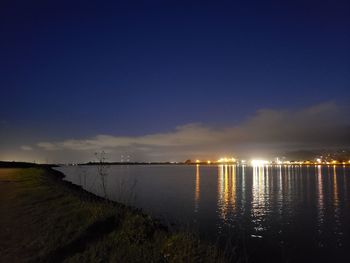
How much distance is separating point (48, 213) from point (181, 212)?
19.6m

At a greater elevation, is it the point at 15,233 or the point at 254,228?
the point at 15,233

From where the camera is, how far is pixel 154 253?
10.6m

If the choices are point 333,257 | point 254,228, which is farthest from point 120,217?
point 254,228

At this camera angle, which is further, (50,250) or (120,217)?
(120,217)

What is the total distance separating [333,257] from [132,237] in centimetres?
1384

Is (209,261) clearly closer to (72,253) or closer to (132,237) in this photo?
(132,237)

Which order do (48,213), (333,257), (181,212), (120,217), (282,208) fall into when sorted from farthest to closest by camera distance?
(282,208)
(181,212)
(333,257)
(48,213)
(120,217)

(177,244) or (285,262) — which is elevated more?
(177,244)

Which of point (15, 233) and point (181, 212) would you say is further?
point (181, 212)

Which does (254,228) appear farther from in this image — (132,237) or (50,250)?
(50,250)

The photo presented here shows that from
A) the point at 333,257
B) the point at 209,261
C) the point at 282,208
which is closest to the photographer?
the point at 209,261

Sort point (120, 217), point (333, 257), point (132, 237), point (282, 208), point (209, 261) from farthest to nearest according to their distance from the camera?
point (282, 208) → point (333, 257) → point (120, 217) → point (132, 237) → point (209, 261)

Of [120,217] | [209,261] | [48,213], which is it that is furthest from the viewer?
[48,213]

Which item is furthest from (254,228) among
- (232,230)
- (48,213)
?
(48,213)
